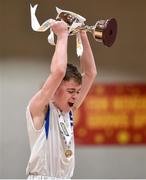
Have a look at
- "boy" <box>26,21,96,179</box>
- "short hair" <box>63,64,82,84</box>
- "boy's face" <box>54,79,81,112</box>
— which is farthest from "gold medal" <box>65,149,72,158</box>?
"short hair" <box>63,64,82,84</box>

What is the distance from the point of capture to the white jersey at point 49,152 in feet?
5.40

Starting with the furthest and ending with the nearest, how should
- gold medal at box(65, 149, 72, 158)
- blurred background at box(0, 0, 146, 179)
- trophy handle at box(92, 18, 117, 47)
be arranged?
blurred background at box(0, 0, 146, 179)
gold medal at box(65, 149, 72, 158)
trophy handle at box(92, 18, 117, 47)

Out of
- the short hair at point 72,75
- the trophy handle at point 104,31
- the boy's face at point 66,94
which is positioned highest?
the trophy handle at point 104,31

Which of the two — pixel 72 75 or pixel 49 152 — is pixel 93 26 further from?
pixel 49 152

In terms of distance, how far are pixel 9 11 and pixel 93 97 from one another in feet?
3.65

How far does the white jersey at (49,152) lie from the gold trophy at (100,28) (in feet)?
1.16

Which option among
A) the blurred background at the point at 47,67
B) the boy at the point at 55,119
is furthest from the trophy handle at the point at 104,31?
the blurred background at the point at 47,67

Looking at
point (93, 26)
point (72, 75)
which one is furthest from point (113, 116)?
point (93, 26)

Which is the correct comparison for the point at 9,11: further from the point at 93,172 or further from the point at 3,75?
the point at 93,172

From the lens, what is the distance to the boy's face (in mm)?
1708

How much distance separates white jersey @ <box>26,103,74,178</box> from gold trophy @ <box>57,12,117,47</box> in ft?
1.16

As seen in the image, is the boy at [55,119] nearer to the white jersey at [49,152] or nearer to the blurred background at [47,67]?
the white jersey at [49,152]

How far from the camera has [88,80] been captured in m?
1.94

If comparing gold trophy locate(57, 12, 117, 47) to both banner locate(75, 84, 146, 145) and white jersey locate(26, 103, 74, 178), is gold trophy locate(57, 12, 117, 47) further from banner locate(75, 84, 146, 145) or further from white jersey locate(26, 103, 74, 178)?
banner locate(75, 84, 146, 145)
